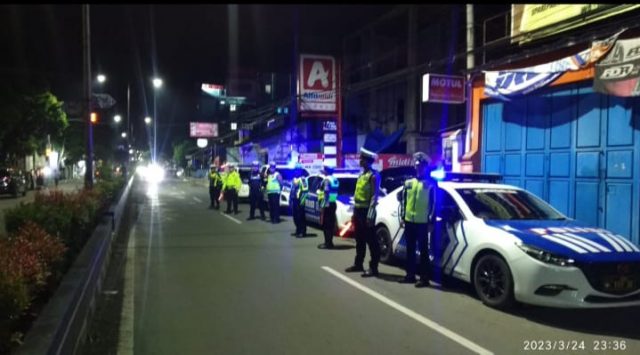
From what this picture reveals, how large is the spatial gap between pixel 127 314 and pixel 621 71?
31.8ft

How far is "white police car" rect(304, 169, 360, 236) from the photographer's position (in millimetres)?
13430

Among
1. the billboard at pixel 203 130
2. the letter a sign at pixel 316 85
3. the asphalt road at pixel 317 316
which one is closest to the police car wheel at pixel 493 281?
the asphalt road at pixel 317 316

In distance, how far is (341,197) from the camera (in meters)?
13.9

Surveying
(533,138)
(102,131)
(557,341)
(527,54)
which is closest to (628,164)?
(533,138)

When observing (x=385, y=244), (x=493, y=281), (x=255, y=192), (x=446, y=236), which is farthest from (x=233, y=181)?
(x=493, y=281)

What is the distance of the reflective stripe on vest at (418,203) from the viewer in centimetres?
795

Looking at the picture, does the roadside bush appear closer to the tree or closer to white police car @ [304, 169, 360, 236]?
white police car @ [304, 169, 360, 236]

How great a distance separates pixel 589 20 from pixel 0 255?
1183cm

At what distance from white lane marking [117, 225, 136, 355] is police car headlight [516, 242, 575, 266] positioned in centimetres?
438

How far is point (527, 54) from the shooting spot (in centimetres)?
1339

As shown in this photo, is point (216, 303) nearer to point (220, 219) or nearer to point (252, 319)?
point (252, 319)

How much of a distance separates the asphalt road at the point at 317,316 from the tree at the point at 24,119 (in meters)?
22.2

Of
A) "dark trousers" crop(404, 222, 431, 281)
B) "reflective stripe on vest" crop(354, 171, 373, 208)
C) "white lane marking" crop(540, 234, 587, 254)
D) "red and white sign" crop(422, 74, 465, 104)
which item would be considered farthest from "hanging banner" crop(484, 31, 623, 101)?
"white lane marking" crop(540, 234, 587, 254)

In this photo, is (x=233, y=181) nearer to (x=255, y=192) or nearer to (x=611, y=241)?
(x=255, y=192)
